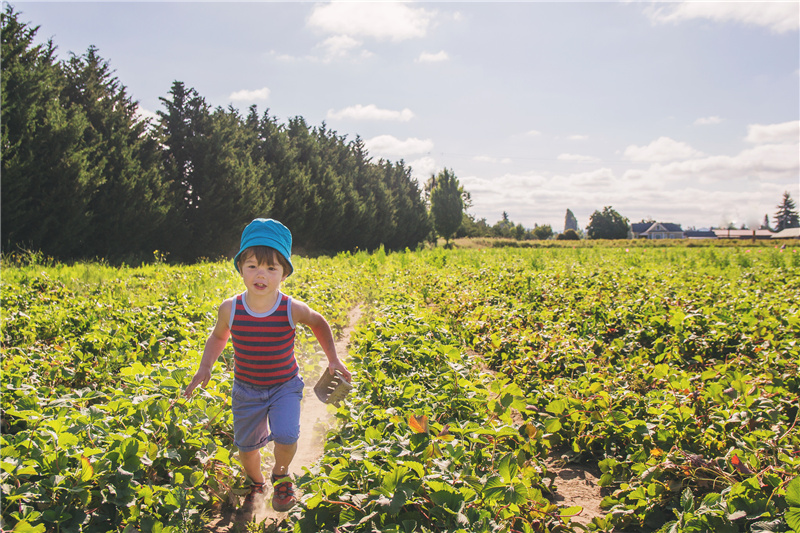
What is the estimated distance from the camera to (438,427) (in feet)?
9.39

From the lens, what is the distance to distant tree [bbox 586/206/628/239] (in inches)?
3516

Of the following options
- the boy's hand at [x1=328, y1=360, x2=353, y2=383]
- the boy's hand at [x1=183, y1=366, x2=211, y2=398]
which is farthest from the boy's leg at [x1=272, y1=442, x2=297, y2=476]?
the boy's hand at [x1=183, y1=366, x2=211, y2=398]

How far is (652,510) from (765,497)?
2.05 feet

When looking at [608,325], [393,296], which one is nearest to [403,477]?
[608,325]

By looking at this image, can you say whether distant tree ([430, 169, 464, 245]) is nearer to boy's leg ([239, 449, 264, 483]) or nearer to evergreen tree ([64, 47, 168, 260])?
evergreen tree ([64, 47, 168, 260])

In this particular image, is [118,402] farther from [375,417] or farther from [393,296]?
[393,296]

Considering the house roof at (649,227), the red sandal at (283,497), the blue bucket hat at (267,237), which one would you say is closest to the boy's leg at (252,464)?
the red sandal at (283,497)

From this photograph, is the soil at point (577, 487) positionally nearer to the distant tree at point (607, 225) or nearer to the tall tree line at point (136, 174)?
the tall tree line at point (136, 174)

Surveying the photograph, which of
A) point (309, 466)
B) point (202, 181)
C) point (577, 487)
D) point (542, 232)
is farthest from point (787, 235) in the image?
point (309, 466)

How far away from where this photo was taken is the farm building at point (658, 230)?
119438 mm

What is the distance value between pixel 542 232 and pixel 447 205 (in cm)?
4887

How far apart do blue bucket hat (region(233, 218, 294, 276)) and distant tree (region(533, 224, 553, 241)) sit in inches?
3883

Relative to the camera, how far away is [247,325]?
2926 mm

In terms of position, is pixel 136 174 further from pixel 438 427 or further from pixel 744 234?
pixel 744 234
